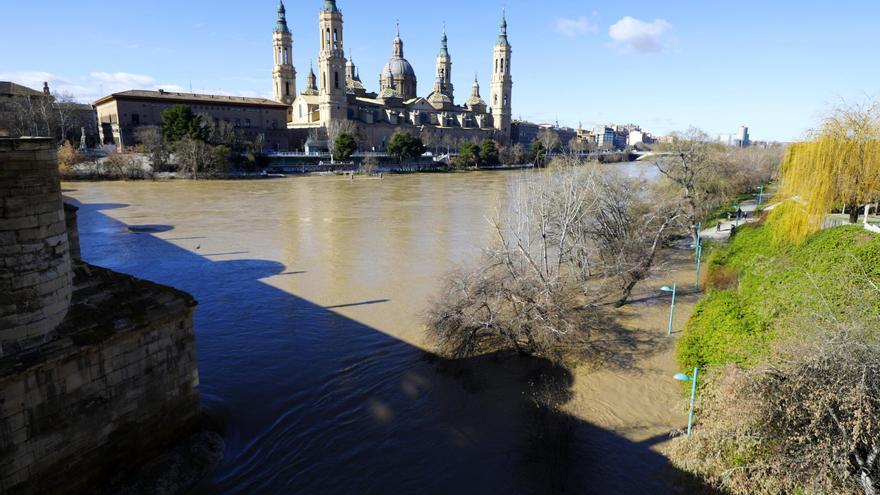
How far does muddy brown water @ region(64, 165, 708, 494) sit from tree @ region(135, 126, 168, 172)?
33.0 metres

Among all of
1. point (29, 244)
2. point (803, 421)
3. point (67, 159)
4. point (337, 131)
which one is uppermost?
point (337, 131)

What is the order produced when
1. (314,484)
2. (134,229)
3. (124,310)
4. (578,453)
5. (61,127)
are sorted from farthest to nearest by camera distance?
(61,127), (134,229), (578,453), (314,484), (124,310)

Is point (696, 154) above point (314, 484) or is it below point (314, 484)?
above

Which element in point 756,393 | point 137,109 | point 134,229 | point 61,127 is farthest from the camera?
point 137,109

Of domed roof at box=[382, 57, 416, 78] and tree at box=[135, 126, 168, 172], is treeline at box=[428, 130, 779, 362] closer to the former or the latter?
tree at box=[135, 126, 168, 172]

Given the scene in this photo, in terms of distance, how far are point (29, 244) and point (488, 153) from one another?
72053mm

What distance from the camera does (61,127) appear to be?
5306cm

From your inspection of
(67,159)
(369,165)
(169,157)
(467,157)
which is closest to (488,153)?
(467,157)

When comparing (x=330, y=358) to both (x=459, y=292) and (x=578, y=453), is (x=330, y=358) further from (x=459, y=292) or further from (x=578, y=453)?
(x=578, y=453)

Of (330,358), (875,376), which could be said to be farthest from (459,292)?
(875,376)

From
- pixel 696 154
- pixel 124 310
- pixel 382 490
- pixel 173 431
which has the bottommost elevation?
pixel 382 490

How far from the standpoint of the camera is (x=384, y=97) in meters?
88.6

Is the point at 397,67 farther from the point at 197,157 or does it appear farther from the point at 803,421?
the point at 803,421

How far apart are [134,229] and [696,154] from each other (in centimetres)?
2757
